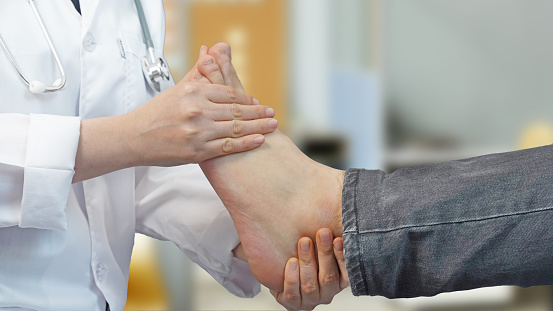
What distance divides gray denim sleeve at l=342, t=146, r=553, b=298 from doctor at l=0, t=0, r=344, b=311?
213 mm

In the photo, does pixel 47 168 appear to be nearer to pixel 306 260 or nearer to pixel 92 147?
pixel 92 147

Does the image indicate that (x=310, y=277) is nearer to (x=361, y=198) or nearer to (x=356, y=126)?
(x=361, y=198)

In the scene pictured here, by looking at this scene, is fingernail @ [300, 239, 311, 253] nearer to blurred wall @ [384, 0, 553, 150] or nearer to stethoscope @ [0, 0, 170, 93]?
stethoscope @ [0, 0, 170, 93]

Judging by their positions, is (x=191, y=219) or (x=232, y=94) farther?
(x=191, y=219)

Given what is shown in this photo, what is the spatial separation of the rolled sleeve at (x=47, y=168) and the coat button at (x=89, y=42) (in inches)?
5.2

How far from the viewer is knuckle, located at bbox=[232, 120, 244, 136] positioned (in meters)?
0.78

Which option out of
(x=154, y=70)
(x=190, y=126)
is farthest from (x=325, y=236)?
(x=154, y=70)

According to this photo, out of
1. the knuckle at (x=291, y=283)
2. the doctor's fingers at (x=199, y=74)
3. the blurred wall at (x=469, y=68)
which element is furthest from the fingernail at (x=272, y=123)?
the blurred wall at (x=469, y=68)

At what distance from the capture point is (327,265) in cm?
77

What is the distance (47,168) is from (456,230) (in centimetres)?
47

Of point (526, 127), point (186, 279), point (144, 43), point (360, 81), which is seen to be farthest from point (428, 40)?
point (144, 43)

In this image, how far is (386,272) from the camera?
2.28ft

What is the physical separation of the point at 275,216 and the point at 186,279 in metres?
1.44

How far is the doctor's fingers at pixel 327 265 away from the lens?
2.50 ft
